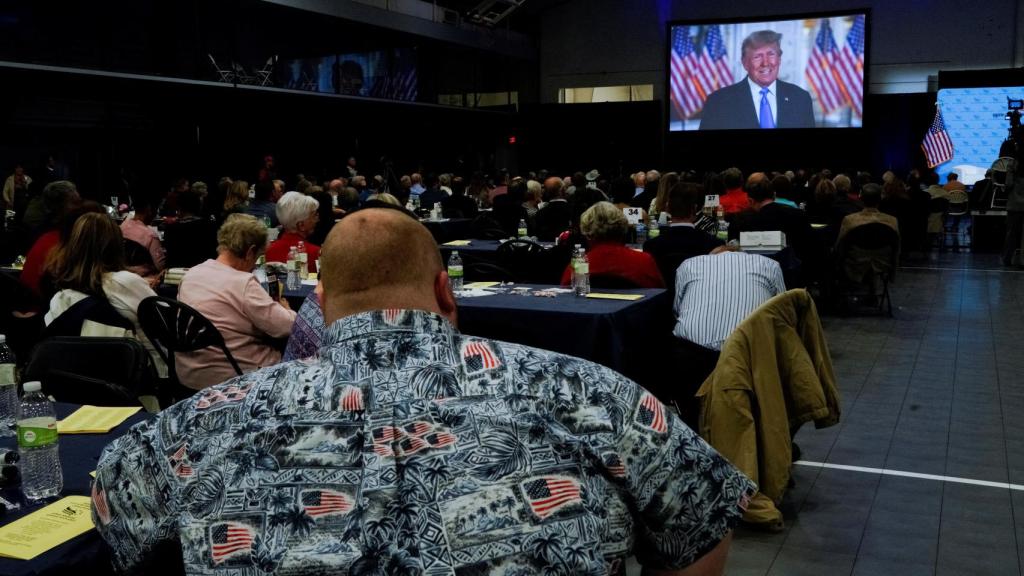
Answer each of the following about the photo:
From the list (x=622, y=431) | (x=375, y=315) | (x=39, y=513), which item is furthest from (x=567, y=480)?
(x=39, y=513)

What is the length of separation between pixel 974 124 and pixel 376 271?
1851cm

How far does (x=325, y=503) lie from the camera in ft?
3.95

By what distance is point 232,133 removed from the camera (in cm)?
1587

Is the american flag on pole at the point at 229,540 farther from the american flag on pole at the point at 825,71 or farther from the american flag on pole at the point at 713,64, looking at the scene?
the american flag on pole at the point at 713,64

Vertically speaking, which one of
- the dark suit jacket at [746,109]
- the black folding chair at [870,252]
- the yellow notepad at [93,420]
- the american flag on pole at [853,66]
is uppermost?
the american flag on pole at [853,66]

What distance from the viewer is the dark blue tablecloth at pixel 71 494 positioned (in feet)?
5.62

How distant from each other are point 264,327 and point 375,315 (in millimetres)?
3057

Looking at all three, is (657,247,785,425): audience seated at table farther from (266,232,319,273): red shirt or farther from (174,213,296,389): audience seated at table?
(266,232,319,273): red shirt

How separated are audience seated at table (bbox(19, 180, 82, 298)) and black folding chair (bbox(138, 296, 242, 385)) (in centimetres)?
46

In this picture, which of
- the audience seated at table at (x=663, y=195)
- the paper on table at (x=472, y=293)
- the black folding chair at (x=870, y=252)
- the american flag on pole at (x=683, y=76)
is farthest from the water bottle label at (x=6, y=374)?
the american flag on pole at (x=683, y=76)

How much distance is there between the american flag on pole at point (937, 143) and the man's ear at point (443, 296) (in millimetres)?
18311

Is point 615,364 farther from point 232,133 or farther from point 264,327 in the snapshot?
point 232,133

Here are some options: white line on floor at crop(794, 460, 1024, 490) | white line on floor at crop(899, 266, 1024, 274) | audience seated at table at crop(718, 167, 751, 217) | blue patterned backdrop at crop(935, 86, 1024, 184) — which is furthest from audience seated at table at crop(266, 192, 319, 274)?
blue patterned backdrop at crop(935, 86, 1024, 184)

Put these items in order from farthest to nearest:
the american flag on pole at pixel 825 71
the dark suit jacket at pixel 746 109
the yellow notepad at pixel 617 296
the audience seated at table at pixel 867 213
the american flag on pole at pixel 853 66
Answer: the dark suit jacket at pixel 746 109 < the american flag on pole at pixel 825 71 < the american flag on pole at pixel 853 66 < the audience seated at table at pixel 867 213 < the yellow notepad at pixel 617 296
